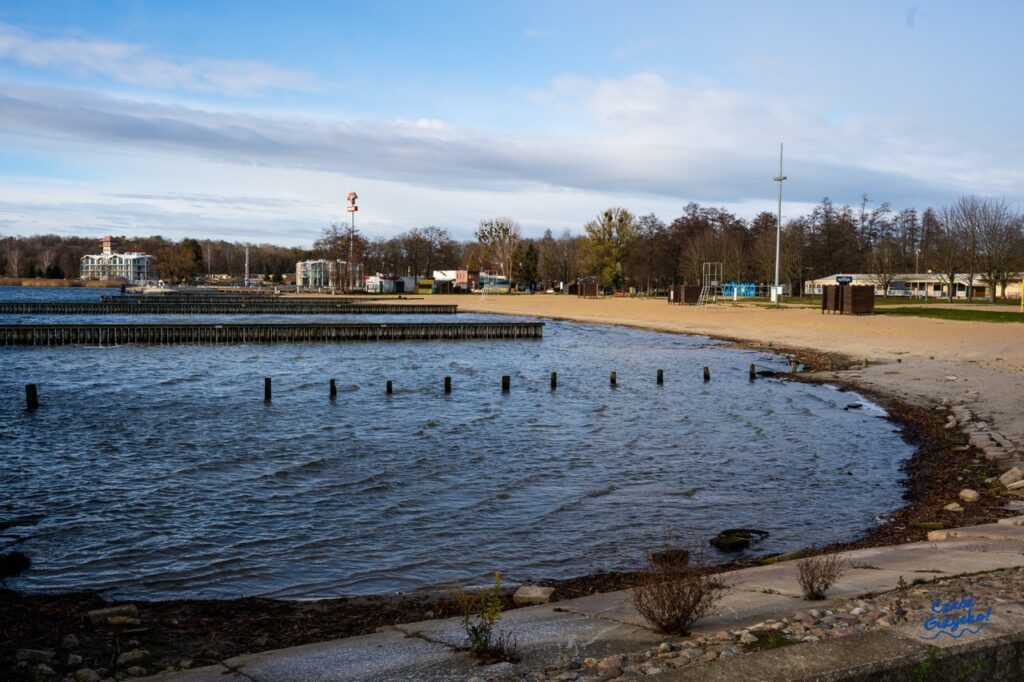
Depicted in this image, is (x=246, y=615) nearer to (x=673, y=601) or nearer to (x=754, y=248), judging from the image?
(x=673, y=601)

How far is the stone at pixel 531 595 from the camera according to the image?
8695 mm

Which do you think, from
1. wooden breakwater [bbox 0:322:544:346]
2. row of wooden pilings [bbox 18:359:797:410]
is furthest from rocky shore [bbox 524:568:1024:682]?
wooden breakwater [bbox 0:322:544:346]

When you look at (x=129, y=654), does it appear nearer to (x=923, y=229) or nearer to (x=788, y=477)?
(x=788, y=477)

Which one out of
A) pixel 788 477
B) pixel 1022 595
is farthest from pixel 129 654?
pixel 788 477

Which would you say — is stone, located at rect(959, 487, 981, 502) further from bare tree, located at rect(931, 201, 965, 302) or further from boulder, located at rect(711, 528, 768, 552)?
bare tree, located at rect(931, 201, 965, 302)

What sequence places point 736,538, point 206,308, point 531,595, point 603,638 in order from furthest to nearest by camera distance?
point 206,308 → point 736,538 → point 531,595 → point 603,638

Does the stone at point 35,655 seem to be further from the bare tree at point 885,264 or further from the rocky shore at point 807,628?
the bare tree at point 885,264

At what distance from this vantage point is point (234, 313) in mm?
74750

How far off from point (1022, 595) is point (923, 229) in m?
149

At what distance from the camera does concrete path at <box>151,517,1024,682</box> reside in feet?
16.2

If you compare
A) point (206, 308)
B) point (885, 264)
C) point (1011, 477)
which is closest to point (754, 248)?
point (885, 264)

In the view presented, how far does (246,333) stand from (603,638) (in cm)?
4249

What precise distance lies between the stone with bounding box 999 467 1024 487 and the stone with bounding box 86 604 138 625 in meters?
11.8

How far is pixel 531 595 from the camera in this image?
29.0 feet
